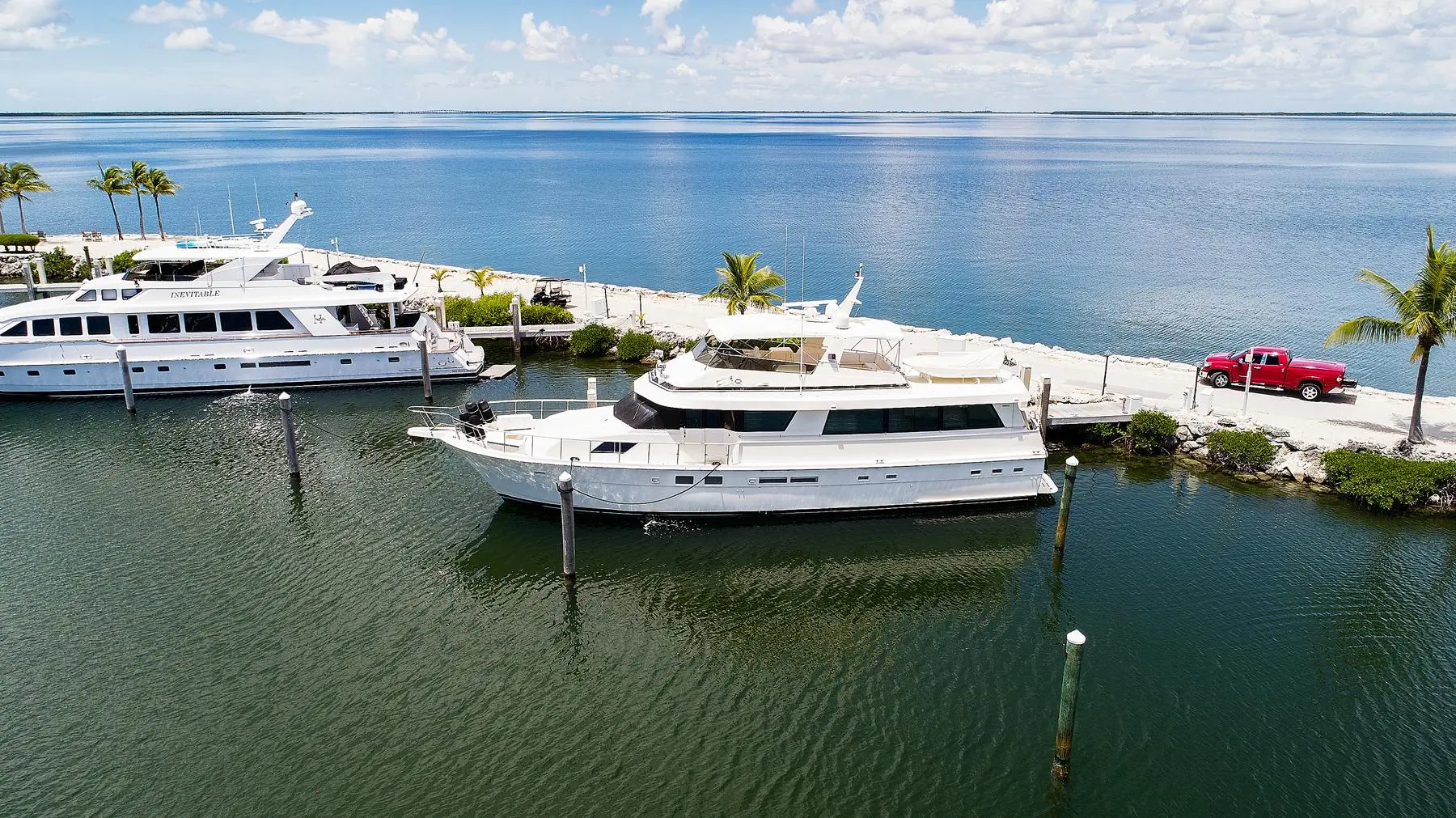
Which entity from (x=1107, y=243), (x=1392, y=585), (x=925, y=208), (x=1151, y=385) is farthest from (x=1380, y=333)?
(x=925, y=208)

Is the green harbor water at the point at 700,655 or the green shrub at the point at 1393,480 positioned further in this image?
the green shrub at the point at 1393,480

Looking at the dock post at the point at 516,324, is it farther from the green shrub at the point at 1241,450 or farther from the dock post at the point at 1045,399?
the green shrub at the point at 1241,450

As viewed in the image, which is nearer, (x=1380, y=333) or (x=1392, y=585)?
(x=1392, y=585)

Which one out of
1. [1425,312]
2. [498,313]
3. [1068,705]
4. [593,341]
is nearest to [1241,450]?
[1425,312]

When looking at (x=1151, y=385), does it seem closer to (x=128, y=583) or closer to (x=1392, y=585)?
(x=1392, y=585)

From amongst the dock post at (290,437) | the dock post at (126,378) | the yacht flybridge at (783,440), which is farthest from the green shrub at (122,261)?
the yacht flybridge at (783,440)

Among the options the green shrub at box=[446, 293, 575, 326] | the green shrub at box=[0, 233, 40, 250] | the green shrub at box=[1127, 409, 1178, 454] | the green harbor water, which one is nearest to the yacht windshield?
the green harbor water
